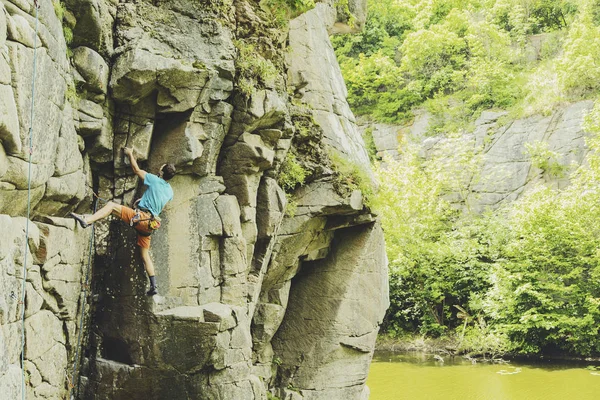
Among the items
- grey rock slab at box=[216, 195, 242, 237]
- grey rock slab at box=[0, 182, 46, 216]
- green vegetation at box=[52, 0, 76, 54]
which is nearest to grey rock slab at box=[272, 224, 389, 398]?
grey rock slab at box=[216, 195, 242, 237]

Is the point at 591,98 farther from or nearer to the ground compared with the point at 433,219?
farther from the ground

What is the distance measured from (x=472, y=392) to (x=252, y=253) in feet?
37.9

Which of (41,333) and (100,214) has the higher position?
(100,214)

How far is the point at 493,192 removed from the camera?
2992 cm

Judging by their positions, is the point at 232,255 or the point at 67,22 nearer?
the point at 67,22

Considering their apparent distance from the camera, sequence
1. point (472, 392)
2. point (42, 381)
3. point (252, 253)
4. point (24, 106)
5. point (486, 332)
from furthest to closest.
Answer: point (486, 332) → point (472, 392) → point (252, 253) → point (42, 381) → point (24, 106)

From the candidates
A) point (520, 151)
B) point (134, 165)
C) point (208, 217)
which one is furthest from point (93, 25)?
point (520, 151)

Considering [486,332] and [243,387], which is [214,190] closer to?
[243,387]

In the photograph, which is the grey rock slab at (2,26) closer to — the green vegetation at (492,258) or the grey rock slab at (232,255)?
the grey rock slab at (232,255)

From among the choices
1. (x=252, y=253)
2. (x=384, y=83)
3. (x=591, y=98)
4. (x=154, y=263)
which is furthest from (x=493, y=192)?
(x=154, y=263)

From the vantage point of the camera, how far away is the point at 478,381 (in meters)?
20.8

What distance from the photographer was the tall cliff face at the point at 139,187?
727cm

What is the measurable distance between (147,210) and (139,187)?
61 cm

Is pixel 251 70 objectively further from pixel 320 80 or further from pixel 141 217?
pixel 320 80
